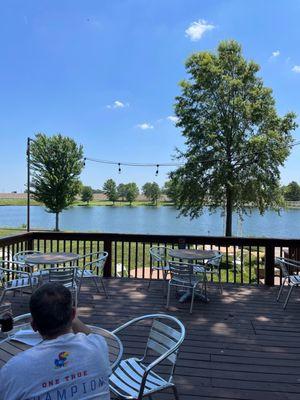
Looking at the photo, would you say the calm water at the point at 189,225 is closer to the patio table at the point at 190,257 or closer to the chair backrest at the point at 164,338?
the patio table at the point at 190,257

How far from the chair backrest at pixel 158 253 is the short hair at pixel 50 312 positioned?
158 inches

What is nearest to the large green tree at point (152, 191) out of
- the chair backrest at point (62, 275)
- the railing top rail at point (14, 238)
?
the railing top rail at point (14, 238)

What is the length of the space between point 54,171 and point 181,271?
24.6 m

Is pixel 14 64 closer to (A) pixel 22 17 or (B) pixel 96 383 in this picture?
(A) pixel 22 17

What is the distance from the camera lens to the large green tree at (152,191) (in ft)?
173

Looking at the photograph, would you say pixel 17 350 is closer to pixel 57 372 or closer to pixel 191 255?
pixel 57 372

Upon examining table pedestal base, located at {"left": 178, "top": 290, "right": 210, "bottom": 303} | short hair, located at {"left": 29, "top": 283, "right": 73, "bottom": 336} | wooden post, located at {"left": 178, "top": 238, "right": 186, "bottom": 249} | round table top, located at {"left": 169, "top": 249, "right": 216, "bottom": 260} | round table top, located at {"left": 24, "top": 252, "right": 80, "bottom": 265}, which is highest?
short hair, located at {"left": 29, "top": 283, "right": 73, "bottom": 336}

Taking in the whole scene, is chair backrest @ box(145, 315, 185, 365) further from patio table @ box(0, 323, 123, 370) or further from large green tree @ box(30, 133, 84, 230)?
large green tree @ box(30, 133, 84, 230)

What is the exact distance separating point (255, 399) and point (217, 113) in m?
17.2

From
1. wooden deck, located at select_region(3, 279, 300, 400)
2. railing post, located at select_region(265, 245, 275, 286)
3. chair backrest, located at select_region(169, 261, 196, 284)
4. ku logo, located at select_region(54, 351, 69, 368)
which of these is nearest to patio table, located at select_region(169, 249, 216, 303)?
wooden deck, located at select_region(3, 279, 300, 400)

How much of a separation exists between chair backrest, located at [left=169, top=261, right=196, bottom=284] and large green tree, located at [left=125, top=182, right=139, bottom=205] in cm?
5178

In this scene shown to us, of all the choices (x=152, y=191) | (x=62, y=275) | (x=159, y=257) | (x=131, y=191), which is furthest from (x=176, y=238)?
(x=131, y=191)

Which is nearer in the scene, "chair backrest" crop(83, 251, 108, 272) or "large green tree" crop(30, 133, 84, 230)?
"chair backrest" crop(83, 251, 108, 272)

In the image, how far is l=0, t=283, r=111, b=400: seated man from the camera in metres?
1.18
